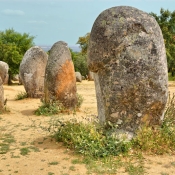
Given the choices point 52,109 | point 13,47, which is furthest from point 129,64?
point 13,47

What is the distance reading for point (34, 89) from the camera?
13.7 metres

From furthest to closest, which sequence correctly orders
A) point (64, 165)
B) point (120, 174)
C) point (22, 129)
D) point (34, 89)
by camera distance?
point (34, 89)
point (22, 129)
point (64, 165)
point (120, 174)

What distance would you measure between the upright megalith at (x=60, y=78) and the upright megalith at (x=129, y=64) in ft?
14.2

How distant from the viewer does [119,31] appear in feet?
18.4

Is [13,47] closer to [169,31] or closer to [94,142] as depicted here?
[169,31]

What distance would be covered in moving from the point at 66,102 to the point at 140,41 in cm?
514

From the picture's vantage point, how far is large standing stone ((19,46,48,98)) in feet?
44.7

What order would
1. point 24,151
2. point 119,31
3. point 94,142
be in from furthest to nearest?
point 24,151
point 119,31
point 94,142

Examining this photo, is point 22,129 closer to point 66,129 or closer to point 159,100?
point 66,129

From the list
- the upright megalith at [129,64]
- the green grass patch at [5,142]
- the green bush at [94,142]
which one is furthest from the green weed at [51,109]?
the upright megalith at [129,64]

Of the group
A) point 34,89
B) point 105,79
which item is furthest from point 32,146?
point 34,89

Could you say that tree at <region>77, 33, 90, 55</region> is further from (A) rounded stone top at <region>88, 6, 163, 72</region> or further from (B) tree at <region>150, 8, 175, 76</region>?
(A) rounded stone top at <region>88, 6, 163, 72</region>

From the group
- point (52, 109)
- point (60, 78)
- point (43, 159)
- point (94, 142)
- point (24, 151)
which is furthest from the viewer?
point (60, 78)

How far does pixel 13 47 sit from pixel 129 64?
69.0 feet
